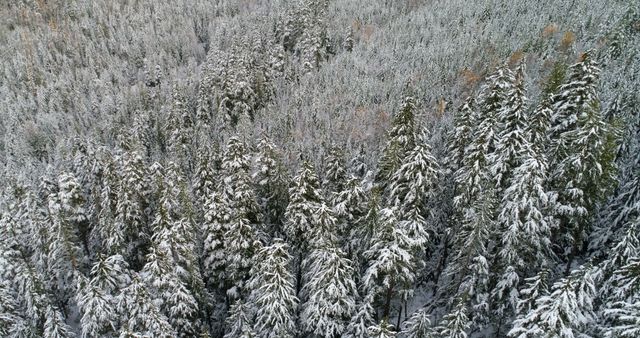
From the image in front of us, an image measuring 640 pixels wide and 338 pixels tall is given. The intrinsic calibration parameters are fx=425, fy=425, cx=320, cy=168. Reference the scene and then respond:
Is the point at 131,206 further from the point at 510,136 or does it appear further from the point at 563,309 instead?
the point at 563,309

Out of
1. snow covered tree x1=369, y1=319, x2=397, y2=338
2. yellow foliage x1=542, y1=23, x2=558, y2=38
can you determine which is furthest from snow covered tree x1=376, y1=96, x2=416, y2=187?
yellow foliage x1=542, y1=23, x2=558, y2=38

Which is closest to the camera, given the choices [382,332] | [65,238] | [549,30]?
[382,332]

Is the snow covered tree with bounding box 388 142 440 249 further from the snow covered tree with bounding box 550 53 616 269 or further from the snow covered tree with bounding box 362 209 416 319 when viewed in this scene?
the snow covered tree with bounding box 550 53 616 269

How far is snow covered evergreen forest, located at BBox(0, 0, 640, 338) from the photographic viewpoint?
75.5ft

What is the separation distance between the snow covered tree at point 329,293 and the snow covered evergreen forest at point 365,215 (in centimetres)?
14

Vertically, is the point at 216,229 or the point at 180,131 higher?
the point at 216,229

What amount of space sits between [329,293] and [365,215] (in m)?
6.69

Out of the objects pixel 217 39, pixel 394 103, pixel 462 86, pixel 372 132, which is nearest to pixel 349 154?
pixel 372 132

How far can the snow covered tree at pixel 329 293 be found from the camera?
23000mm

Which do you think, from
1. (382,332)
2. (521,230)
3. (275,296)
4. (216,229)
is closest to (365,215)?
(275,296)

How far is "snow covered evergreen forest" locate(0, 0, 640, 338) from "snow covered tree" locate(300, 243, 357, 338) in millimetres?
135

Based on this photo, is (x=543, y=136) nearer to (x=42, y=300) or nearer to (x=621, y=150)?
(x=621, y=150)

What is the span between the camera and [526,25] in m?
69.3

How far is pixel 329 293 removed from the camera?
2284 cm
